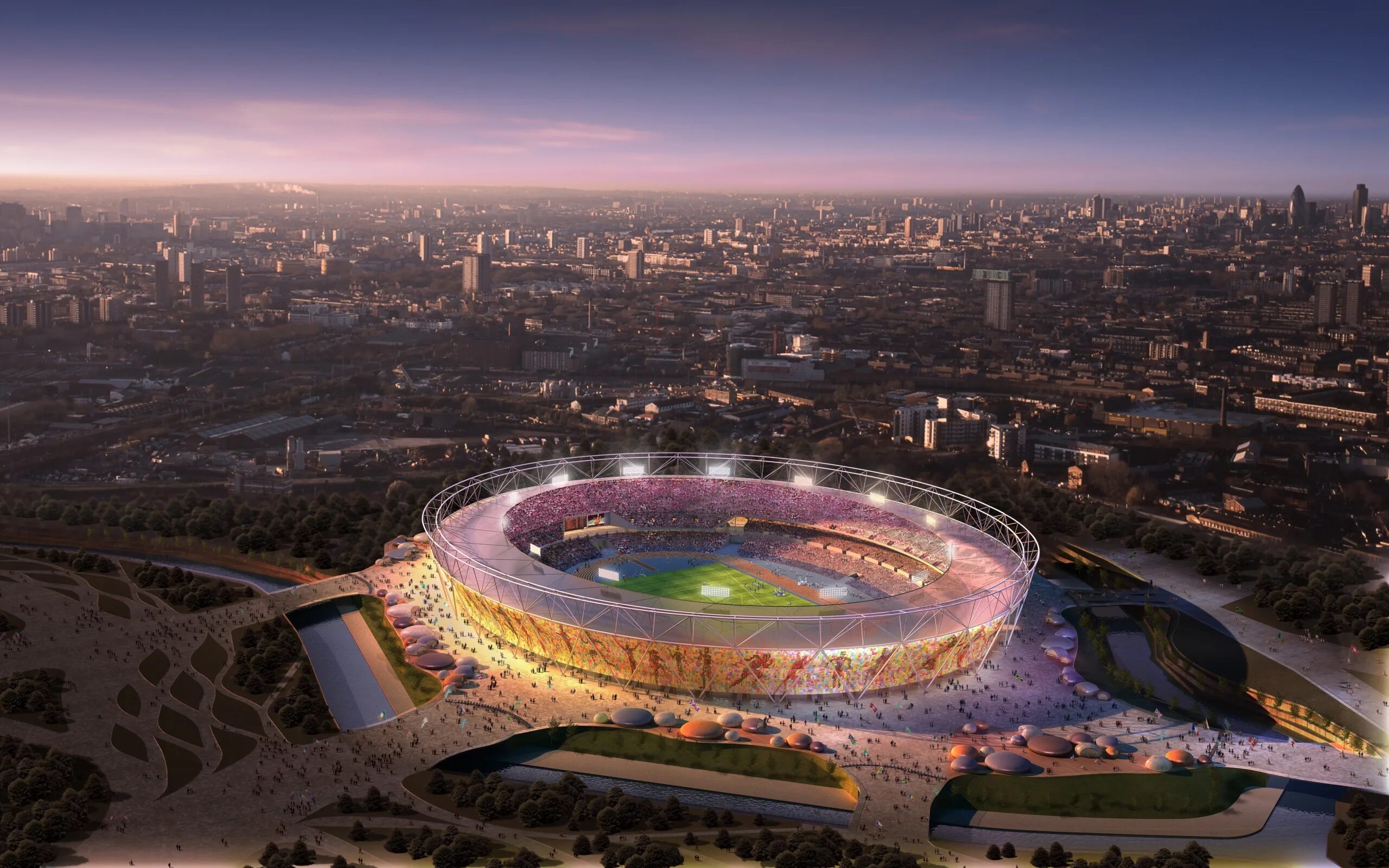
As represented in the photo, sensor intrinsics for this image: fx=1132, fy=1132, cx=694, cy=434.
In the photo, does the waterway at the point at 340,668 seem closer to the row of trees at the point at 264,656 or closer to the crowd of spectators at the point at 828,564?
the row of trees at the point at 264,656

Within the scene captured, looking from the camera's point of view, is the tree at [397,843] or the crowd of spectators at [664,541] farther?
the crowd of spectators at [664,541]

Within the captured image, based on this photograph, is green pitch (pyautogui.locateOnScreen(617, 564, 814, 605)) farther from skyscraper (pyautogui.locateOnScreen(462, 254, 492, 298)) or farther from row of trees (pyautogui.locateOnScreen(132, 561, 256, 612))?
skyscraper (pyautogui.locateOnScreen(462, 254, 492, 298))

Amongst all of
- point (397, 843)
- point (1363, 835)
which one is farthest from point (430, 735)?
point (1363, 835)

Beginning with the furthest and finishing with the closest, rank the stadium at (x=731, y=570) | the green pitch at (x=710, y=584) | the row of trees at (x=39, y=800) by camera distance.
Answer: the green pitch at (x=710, y=584) → the stadium at (x=731, y=570) → the row of trees at (x=39, y=800)

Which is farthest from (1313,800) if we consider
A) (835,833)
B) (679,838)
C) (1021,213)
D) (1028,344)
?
(1021,213)

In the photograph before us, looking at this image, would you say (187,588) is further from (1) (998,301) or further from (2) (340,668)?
(1) (998,301)

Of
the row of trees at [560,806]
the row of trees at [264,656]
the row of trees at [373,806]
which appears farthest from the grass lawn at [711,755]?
the row of trees at [264,656]
